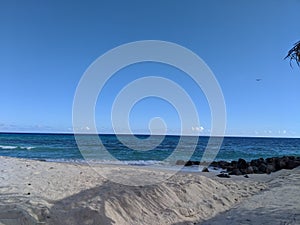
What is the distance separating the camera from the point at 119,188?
6352 millimetres

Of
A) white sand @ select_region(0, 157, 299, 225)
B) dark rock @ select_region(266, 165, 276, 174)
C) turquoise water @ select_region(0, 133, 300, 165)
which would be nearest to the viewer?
white sand @ select_region(0, 157, 299, 225)

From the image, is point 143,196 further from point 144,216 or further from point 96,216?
point 96,216

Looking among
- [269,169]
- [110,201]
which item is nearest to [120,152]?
[269,169]

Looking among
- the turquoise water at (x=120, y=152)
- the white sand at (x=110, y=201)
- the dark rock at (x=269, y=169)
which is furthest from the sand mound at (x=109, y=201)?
the turquoise water at (x=120, y=152)

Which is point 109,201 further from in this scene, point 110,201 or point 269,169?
point 269,169

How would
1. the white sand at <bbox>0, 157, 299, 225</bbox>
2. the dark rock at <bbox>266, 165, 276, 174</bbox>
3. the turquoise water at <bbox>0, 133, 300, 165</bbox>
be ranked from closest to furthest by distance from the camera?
the white sand at <bbox>0, 157, 299, 225</bbox>, the dark rock at <bbox>266, 165, 276, 174</bbox>, the turquoise water at <bbox>0, 133, 300, 165</bbox>

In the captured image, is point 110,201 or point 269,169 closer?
point 110,201

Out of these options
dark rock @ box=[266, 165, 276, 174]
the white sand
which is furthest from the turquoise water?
the white sand

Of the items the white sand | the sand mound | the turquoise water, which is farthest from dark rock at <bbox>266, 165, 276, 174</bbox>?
the turquoise water

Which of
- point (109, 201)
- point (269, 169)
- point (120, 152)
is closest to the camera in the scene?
point (109, 201)

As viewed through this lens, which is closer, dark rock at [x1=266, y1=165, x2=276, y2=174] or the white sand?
the white sand

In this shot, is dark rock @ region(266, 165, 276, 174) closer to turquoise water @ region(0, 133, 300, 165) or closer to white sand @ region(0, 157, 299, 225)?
white sand @ region(0, 157, 299, 225)

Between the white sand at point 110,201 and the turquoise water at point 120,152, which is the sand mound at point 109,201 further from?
the turquoise water at point 120,152

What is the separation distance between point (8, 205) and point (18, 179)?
298 centimetres
